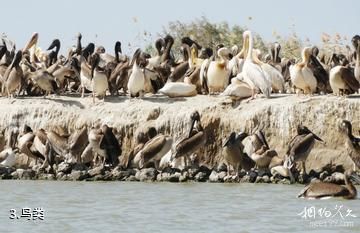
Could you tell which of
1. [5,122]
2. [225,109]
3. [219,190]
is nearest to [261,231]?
[219,190]

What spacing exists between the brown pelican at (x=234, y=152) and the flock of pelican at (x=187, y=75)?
2145 millimetres

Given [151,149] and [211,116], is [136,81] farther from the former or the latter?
[151,149]

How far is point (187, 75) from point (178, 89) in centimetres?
114

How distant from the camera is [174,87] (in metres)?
27.9

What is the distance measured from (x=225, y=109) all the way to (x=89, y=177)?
2.90m

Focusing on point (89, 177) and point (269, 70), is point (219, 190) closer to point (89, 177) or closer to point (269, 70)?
point (89, 177)

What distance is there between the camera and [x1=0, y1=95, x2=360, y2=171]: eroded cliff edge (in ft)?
85.7

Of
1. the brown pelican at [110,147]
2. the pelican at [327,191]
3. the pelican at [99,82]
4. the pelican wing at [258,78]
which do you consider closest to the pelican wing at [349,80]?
the pelican wing at [258,78]

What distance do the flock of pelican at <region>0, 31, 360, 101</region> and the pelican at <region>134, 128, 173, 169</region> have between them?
1.87 meters

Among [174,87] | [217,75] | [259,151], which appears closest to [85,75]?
[174,87]

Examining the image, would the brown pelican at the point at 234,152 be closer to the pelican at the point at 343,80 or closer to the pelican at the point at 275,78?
the pelican at the point at 343,80

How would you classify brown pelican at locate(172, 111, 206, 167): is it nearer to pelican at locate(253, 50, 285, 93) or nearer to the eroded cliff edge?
the eroded cliff edge

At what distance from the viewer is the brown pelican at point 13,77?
28.6 meters

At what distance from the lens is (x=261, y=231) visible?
18844 millimetres
